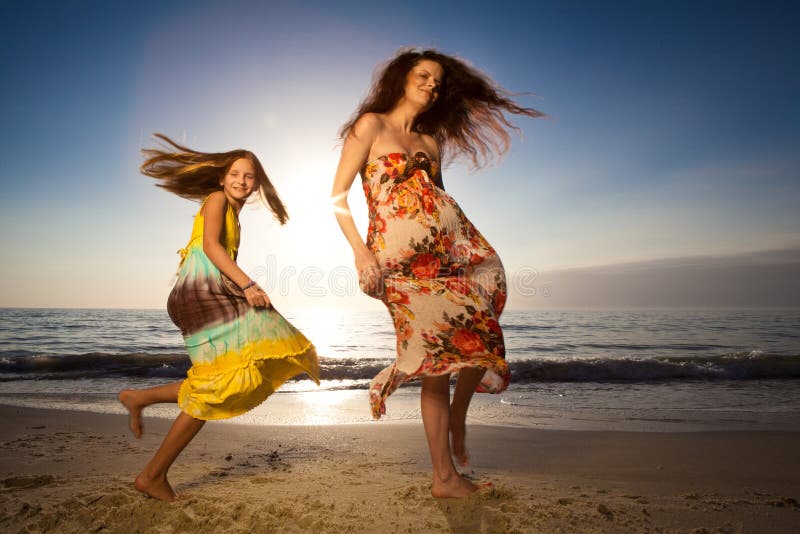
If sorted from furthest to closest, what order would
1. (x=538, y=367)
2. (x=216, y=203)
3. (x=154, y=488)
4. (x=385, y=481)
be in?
(x=538, y=367) < (x=385, y=481) < (x=216, y=203) < (x=154, y=488)

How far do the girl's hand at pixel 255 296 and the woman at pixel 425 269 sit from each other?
0.52 m

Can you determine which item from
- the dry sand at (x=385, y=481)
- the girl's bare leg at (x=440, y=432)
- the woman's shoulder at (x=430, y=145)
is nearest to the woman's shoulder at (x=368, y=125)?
the woman's shoulder at (x=430, y=145)

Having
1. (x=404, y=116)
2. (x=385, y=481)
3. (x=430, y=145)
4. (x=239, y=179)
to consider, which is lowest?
(x=385, y=481)

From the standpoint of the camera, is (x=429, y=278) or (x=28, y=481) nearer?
(x=429, y=278)

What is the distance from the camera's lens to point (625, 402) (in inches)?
247

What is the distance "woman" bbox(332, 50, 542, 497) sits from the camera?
215 centimetres

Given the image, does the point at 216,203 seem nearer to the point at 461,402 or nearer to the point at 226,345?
the point at 226,345

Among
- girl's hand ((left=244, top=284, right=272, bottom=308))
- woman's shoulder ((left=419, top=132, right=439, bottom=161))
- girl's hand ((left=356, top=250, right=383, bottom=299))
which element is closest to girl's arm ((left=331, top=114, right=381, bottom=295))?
girl's hand ((left=356, top=250, right=383, bottom=299))

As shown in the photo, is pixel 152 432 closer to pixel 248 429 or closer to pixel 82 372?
pixel 248 429

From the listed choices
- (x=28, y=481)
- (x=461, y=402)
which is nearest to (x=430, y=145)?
(x=461, y=402)

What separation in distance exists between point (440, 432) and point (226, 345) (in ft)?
3.63

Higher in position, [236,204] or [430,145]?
[430,145]

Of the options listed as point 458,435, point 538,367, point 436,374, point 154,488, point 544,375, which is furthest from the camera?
point 538,367

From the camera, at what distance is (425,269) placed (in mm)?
2225
